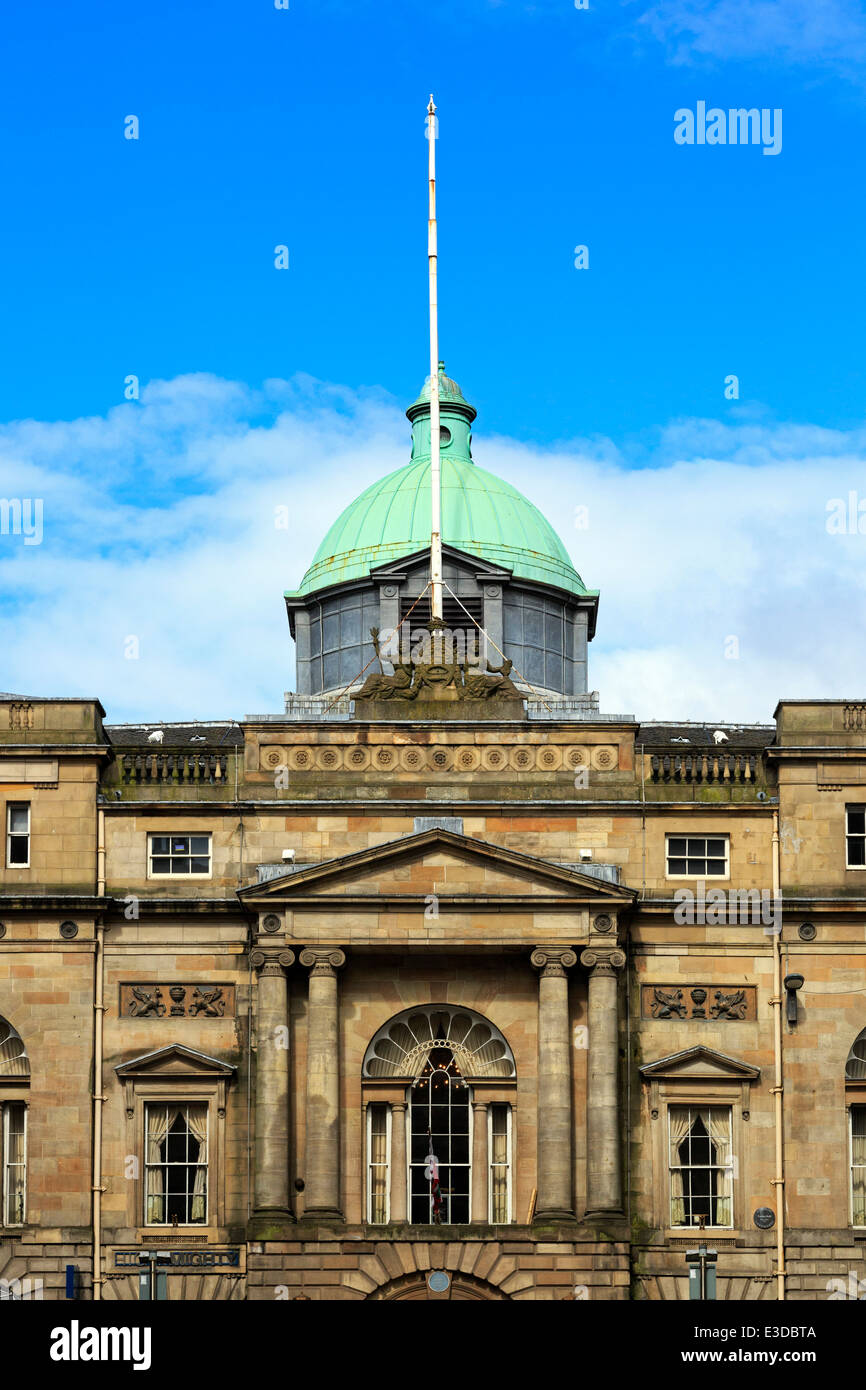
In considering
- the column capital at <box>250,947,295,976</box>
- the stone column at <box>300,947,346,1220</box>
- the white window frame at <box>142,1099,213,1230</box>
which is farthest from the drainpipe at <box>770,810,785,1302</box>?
the white window frame at <box>142,1099,213,1230</box>

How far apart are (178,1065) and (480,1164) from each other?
690cm

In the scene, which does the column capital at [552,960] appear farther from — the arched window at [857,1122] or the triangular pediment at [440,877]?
the arched window at [857,1122]

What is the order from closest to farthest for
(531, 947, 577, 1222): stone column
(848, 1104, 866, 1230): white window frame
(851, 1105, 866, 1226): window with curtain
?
1. (531, 947, 577, 1222): stone column
2. (848, 1104, 866, 1230): white window frame
3. (851, 1105, 866, 1226): window with curtain

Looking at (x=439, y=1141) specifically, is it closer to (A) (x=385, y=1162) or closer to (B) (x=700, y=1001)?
(A) (x=385, y=1162)

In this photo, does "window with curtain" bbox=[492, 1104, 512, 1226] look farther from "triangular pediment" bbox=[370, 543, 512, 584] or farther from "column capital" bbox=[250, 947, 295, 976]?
"triangular pediment" bbox=[370, 543, 512, 584]

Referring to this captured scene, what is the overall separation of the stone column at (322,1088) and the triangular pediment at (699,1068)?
682cm

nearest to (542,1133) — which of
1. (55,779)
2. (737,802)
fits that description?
(737,802)

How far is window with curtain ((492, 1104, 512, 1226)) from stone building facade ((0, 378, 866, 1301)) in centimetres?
7

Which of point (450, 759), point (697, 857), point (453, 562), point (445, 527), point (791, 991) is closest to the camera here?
point (791, 991)

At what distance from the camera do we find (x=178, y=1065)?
2151 inches

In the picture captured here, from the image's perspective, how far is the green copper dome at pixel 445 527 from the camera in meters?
69.4

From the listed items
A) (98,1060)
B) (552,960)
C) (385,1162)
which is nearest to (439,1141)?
(385,1162)

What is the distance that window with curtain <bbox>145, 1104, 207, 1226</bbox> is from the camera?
54250mm

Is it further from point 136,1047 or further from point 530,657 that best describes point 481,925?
point 530,657
